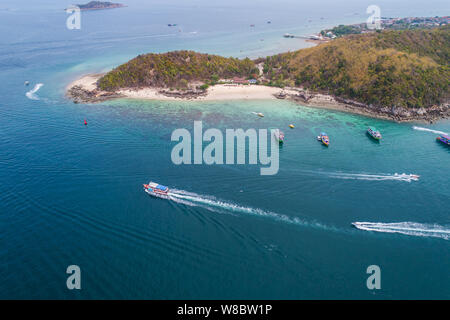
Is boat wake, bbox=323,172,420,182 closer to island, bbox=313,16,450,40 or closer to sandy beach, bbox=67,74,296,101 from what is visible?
sandy beach, bbox=67,74,296,101

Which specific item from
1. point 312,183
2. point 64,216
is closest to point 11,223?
point 64,216

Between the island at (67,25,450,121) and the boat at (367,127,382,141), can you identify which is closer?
the boat at (367,127,382,141)

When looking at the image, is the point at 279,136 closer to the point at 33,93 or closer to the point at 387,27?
the point at 33,93

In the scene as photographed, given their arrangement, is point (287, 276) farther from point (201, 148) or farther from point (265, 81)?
point (265, 81)

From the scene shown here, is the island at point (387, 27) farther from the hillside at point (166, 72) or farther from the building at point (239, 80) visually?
the hillside at point (166, 72)

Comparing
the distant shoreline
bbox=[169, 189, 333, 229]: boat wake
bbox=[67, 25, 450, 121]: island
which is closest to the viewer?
bbox=[169, 189, 333, 229]: boat wake

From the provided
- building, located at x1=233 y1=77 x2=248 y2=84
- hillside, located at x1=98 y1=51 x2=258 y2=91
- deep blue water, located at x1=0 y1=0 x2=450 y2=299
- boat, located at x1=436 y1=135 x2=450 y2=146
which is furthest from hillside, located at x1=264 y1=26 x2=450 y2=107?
hillside, located at x1=98 y1=51 x2=258 y2=91
